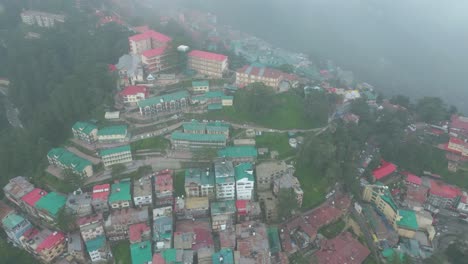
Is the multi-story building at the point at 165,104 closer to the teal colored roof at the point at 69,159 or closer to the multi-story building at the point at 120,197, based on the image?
the teal colored roof at the point at 69,159

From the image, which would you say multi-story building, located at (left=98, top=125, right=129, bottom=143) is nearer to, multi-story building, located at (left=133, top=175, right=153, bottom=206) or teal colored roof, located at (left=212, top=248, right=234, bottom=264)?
multi-story building, located at (left=133, top=175, right=153, bottom=206)

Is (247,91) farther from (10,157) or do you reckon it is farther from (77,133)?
(10,157)

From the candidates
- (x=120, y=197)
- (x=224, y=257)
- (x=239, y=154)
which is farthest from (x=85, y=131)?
(x=224, y=257)

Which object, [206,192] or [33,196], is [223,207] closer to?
[206,192]

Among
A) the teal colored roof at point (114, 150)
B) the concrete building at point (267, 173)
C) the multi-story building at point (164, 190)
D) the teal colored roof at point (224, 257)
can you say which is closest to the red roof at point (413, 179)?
the concrete building at point (267, 173)

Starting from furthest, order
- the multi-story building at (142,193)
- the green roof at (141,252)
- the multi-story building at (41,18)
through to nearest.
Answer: the multi-story building at (41,18) → the multi-story building at (142,193) → the green roof at (141,252)

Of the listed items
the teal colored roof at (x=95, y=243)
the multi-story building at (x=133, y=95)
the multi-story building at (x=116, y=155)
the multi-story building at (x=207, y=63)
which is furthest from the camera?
the multi-story building at (x=207, y=63)

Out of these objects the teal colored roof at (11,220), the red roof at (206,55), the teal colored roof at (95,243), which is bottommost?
the teal colored roof at (95,243)
